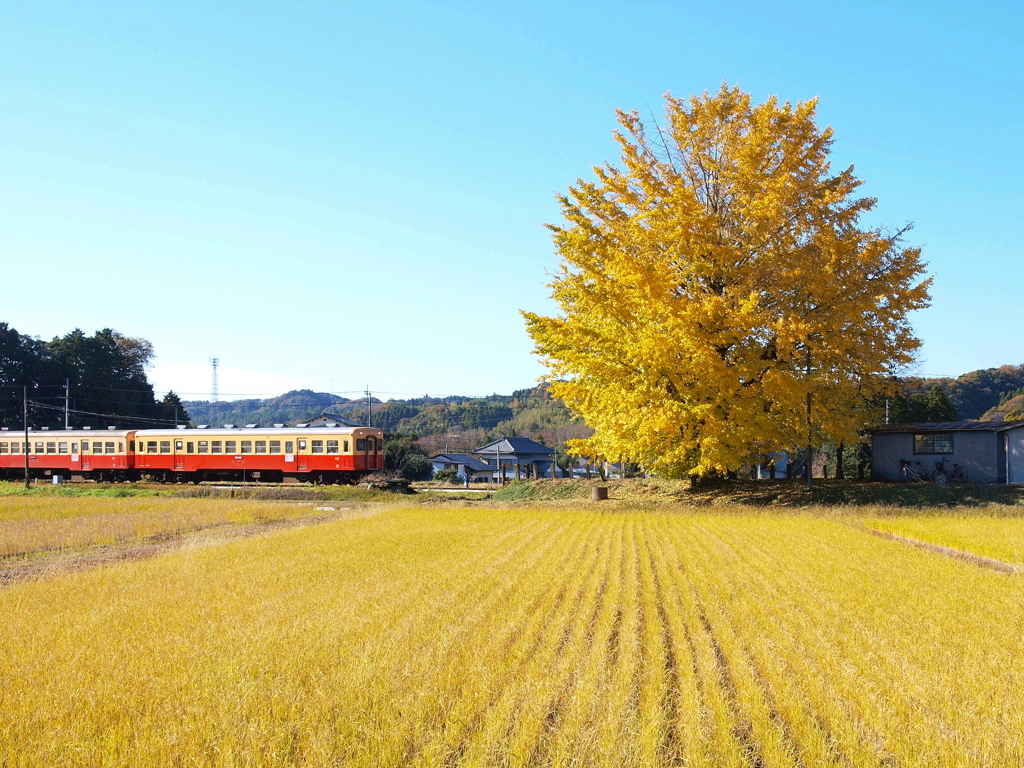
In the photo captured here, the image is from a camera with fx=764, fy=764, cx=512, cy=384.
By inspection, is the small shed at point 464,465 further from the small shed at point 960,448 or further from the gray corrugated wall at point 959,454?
the small shed at point 960,448

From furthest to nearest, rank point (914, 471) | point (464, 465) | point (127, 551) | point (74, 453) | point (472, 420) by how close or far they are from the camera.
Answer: point (472, 420) < point (464, 465) < point (74, 453) < point (914, 471) < point (127, 551)

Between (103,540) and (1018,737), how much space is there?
1619 centimetres

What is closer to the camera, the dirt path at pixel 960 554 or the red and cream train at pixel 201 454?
the dirt path at pixel 960 554

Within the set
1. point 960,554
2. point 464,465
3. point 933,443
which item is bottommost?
point 464,465

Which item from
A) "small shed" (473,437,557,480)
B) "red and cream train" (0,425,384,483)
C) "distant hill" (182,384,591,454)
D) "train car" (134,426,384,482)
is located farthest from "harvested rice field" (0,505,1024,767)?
"distant hill" (182,384,591,454)

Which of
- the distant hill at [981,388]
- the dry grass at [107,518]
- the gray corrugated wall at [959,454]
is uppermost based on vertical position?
the distant hill at [981,388]

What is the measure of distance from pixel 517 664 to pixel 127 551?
430 inches

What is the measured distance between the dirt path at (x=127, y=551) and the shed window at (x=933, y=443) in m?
18.7

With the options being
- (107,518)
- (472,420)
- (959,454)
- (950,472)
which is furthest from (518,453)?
(472,420)

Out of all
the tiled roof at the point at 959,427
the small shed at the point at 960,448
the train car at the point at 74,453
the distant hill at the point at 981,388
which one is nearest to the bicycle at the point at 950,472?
the small shed at the point at 960,448

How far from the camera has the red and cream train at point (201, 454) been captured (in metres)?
33.5

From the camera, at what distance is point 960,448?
2480 cm

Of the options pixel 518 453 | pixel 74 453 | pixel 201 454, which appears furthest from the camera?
pixel 518 453

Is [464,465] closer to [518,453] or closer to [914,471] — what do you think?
[518,453]
